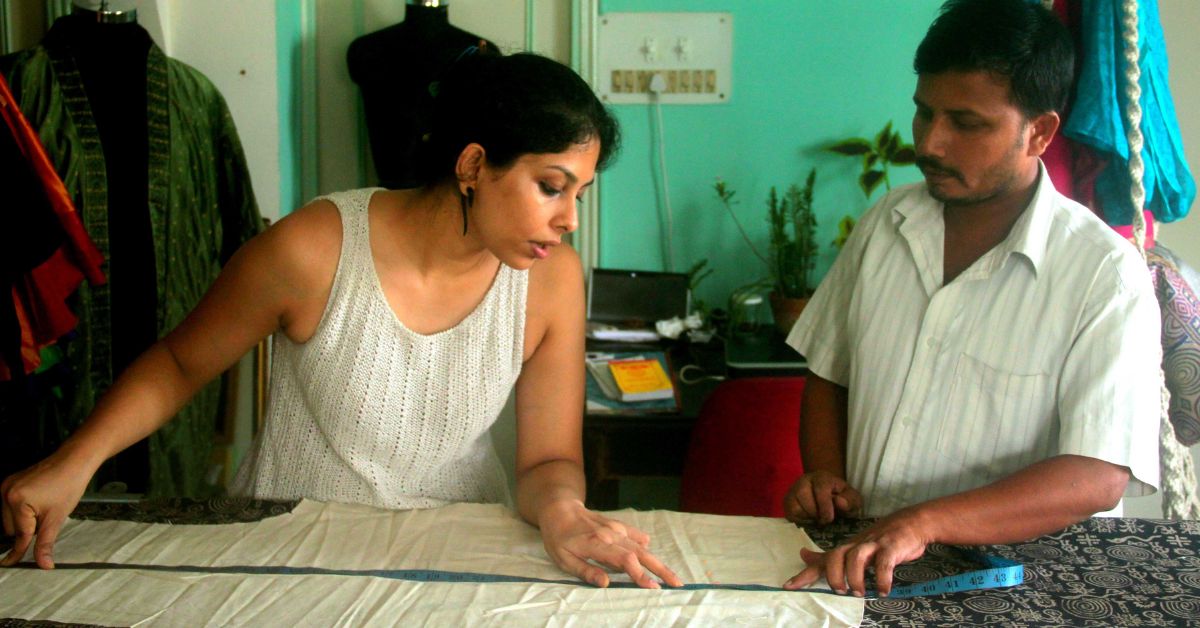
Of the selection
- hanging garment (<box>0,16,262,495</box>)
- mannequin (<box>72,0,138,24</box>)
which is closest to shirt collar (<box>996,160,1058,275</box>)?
hanging garment (<box>0,16,262,495</box>)

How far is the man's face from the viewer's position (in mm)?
1396

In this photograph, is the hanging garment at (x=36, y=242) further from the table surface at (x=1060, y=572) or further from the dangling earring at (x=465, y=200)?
the dangling earring at (x=465, y=200)

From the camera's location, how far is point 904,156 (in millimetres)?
2986

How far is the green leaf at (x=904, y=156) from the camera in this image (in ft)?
9.77

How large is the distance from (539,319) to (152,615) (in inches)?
26.9

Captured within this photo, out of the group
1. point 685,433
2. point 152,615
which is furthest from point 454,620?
point 685,433

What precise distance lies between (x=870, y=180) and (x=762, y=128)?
37 centimetres

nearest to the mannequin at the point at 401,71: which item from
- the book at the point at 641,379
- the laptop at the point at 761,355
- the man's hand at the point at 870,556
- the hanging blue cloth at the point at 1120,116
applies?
the book at the point at 641,379

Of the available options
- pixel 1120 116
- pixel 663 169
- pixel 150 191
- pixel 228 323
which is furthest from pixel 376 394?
pixel 663 169

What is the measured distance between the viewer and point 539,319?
5.02 ft

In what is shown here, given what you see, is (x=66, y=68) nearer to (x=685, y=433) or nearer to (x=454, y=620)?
(x=685, y=433)

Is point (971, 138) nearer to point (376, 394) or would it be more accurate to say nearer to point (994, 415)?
point (994, 415)

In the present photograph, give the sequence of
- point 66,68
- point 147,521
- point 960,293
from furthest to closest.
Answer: point 66,68 < point 960,293 < point 147,521

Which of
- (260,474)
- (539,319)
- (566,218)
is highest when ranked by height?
(566,218)
